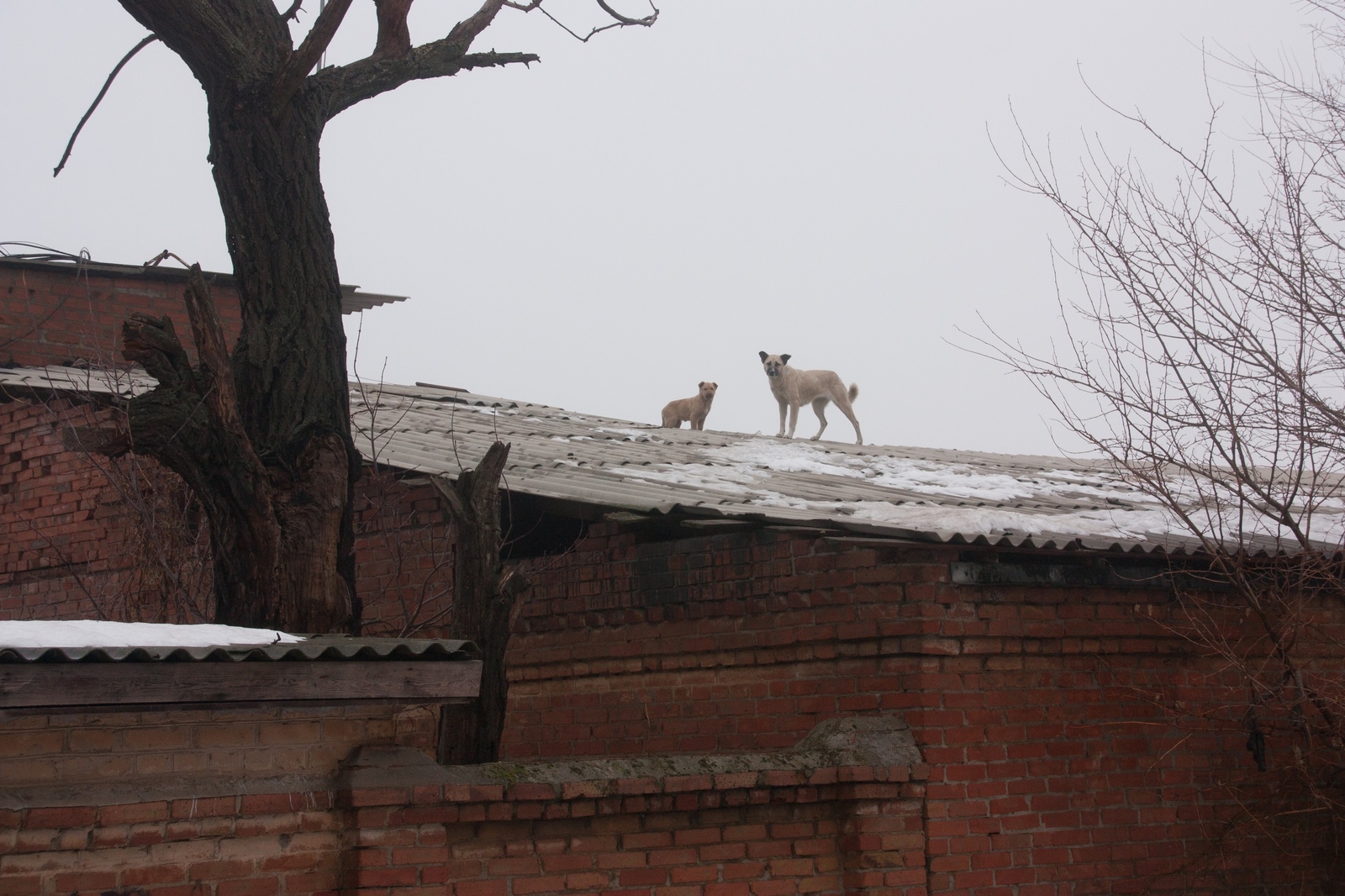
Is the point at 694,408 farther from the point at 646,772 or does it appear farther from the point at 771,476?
the point at 646,772

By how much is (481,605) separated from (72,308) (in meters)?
8.99

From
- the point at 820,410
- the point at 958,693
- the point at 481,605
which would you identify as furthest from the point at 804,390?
the point at 481,605

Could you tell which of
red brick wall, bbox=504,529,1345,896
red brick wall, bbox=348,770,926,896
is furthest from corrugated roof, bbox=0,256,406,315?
red brick wall, bbox=348,770,926,896

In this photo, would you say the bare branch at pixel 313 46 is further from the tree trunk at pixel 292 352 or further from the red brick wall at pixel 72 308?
the red brick wall at pixel 72 308

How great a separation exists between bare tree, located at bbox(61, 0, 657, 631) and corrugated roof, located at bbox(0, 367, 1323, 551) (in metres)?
1.23

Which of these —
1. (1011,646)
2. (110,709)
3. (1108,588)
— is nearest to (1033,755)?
(1011,646)

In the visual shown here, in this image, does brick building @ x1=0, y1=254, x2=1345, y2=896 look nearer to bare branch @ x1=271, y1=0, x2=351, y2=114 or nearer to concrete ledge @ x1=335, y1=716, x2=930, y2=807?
concrete ledge @ x1=335, y1=716, x2=930, y2=807

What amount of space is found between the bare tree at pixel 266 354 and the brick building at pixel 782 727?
107 cm

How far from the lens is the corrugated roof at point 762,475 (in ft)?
20.7

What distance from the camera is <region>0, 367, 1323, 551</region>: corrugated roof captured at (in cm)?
630

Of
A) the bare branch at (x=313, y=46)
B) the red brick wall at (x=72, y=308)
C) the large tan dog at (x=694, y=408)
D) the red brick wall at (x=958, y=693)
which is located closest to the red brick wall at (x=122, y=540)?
the red brick wall at (x=958, y=693)

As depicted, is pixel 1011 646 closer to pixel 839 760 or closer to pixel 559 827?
pixel 839 760

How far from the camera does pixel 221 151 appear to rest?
21.3 ft

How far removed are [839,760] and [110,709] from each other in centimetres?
313
